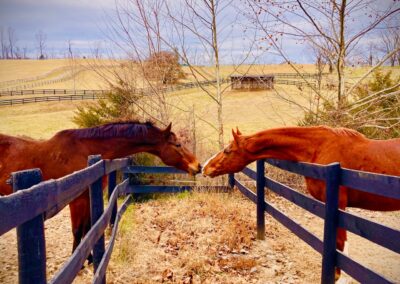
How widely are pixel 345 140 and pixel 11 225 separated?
4.46 metres

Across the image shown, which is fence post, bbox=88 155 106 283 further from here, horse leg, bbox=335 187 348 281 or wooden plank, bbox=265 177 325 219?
horse leg, bbox=335 187 348 281

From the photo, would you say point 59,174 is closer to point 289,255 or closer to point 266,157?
point 266,157

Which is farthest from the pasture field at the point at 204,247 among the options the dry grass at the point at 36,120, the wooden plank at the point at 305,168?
the dry grass at the point at 36,120

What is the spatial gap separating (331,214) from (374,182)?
72 cm

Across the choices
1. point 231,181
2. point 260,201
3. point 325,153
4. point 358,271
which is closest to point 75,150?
point 260,201

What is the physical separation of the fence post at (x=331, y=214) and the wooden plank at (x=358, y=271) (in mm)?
91

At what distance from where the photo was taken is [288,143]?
5137mm

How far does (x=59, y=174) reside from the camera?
17.0ft

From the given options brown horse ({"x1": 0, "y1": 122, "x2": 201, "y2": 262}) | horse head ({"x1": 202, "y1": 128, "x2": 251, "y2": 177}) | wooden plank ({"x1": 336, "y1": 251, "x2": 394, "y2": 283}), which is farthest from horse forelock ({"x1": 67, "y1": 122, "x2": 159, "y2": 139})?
wooden plank ({"x1": 336, "y1": 251, "x2": 394, "y2": 283})

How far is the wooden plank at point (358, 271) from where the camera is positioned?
9.26 ft

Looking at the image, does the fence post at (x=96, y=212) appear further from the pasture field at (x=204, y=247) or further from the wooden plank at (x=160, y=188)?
the wooden plank at (x=160, y=188)

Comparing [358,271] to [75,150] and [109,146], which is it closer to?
[109,146]

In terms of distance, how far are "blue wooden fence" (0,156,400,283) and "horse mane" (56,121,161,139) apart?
113cm

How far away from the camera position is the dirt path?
452 cm
